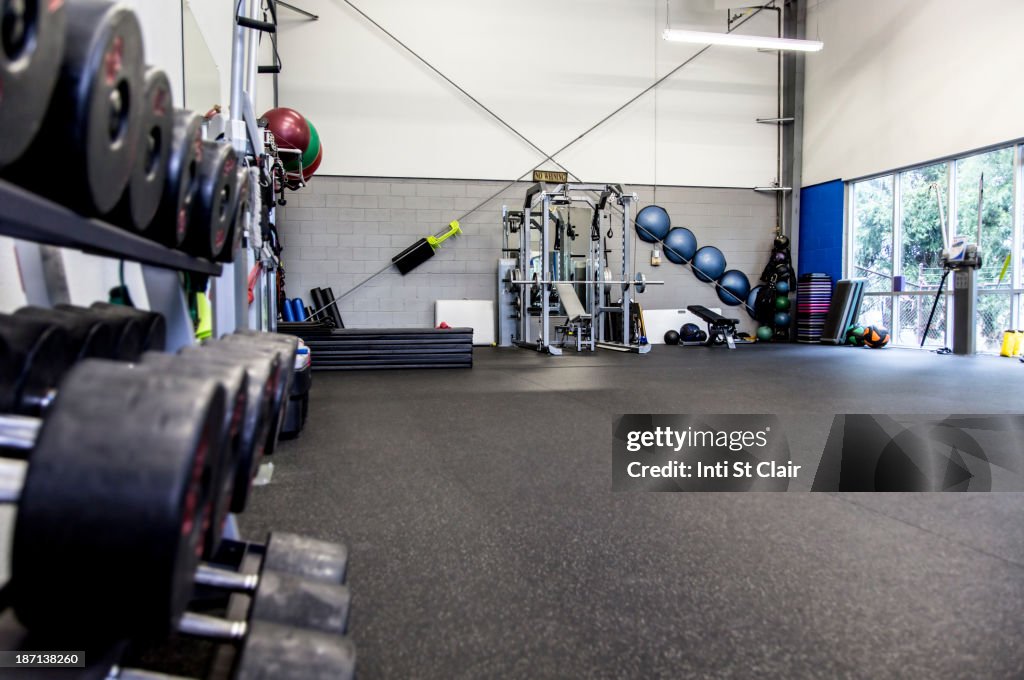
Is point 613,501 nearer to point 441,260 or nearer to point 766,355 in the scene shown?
point 766,355

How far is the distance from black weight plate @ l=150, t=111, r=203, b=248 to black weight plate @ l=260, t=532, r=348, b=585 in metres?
0.44

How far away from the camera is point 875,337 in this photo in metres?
6.61

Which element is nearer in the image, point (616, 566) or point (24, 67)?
point (24, 67)

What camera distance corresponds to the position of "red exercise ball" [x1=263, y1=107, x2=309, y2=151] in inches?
170

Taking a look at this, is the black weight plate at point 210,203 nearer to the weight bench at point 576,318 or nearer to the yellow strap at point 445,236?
the weight bench at point 576,318

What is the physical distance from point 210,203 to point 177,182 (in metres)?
0.17

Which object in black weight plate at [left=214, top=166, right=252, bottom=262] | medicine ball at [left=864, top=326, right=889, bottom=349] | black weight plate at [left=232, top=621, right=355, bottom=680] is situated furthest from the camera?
medicine ball at [left=864, top=326, right=889, bottom=349]

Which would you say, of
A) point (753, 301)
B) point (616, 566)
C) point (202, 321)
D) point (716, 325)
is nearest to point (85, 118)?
point (616, 566)

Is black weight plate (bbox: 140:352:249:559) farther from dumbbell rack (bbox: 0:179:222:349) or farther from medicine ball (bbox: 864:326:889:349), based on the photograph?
medicine ball (bbox: 864:326:889:349)

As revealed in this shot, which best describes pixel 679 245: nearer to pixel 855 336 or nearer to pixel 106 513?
pixel 855 336

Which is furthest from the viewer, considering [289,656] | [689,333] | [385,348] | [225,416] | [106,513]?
[689,333]

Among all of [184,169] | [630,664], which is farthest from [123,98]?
[630,664]

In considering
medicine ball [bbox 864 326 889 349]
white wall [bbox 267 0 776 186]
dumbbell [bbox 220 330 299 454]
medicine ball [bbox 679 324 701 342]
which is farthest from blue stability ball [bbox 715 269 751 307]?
dumbbell [bbox 220 330 299 454]

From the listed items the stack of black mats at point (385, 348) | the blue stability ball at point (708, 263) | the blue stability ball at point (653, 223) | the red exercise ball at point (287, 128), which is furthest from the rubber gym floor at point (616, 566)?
the blue stability ball at point (708, 263)
